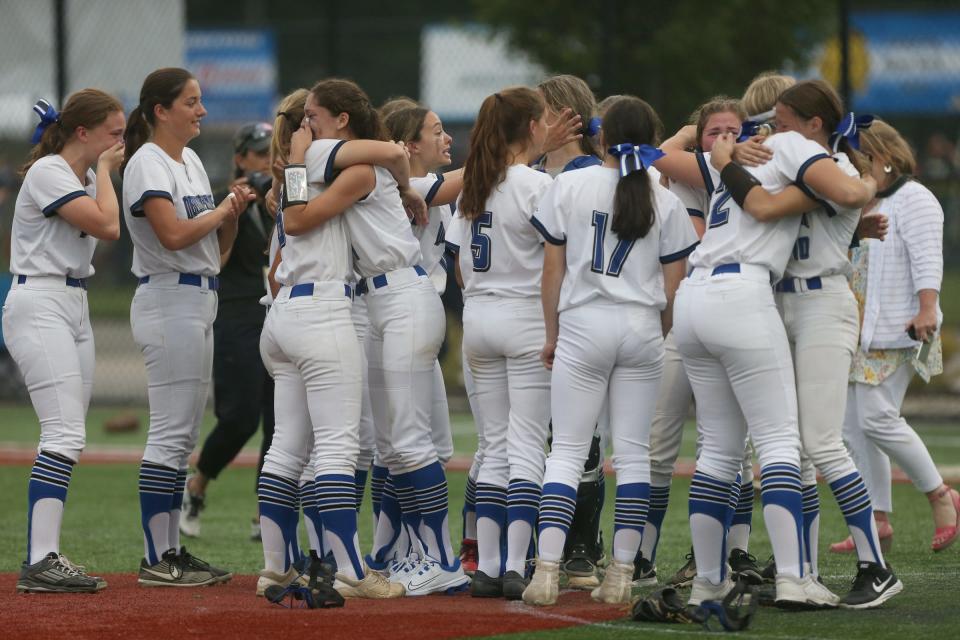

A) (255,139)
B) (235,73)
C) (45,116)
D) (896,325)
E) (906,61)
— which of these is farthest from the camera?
(235,73)

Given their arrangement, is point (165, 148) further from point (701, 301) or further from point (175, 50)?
point (175, 50)

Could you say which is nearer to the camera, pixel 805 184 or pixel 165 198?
pixel 805 184

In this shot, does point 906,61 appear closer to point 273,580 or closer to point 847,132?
point 847,132

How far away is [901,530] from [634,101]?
3.51 metres

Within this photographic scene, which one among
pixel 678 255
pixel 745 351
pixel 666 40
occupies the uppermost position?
pixel 666 40

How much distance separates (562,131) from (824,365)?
4.79ft

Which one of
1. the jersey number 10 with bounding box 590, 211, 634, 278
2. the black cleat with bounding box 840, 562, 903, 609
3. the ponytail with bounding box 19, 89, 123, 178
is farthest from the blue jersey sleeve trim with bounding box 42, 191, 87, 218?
the black cleat with bounding box 840, 562, 903, 609

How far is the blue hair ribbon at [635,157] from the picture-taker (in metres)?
5.59

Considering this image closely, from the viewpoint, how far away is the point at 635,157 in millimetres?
5586

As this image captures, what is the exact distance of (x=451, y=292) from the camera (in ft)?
44.3

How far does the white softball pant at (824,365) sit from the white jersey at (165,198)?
252 centimetres

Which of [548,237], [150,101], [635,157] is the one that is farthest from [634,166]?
[150,101]

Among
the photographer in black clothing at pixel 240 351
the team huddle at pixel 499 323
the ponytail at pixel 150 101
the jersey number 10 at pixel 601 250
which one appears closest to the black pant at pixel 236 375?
the photographer in black clothing at pixel 240 351

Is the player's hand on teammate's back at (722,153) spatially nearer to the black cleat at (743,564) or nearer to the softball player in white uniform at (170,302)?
the black cleat at (743,564)
